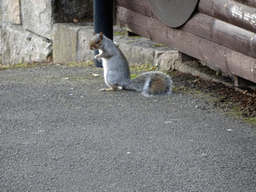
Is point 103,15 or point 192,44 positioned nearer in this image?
point 192,44

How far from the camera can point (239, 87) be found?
442cm

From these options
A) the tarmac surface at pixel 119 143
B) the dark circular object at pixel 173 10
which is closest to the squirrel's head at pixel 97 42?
the tarmac surface at pixel 119 143

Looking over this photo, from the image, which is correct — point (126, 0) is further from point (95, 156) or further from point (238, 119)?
point (95, 156)

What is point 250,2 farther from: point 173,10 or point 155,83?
point 155,83

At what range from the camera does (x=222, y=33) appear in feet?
13.5

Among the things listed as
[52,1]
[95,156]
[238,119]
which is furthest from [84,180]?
[52,1]

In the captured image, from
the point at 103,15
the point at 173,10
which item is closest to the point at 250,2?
the point at 173,10

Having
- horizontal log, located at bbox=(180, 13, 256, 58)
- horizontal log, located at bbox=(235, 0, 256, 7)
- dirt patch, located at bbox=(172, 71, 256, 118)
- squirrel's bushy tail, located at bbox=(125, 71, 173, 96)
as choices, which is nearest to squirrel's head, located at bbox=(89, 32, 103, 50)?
squirrel's bushy tail, located at bbox=(125, 71, 173, 96)

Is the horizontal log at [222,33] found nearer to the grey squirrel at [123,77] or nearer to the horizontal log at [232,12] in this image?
the horizontal log at [232,12]

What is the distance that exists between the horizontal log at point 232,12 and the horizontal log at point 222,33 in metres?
0.05

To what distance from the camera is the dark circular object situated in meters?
4.61

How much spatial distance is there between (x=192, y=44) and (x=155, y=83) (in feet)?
2.39

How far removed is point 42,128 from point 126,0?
3018mm

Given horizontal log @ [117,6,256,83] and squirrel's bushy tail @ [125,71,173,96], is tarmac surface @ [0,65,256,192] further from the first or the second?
horizontal log @ [117,6,256,83]
